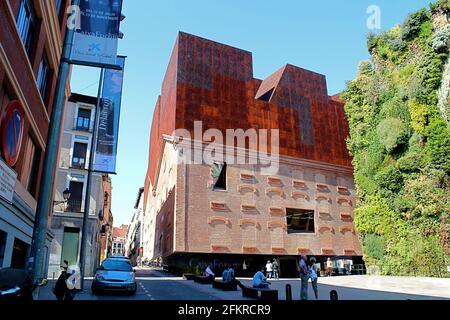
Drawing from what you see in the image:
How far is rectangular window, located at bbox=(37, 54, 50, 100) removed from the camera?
15.0 metres

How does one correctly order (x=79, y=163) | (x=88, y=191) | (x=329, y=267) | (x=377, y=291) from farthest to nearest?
(x=329, y=267) < (x=79, y=163) < (x=88, y=191) < (x=377, y=291)

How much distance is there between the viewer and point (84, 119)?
3097 cm

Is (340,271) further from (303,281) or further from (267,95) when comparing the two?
(303,281)

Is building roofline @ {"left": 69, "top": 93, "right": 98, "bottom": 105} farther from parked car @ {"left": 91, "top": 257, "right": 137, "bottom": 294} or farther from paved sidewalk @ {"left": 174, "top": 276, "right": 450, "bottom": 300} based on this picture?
parked car @ {"left": 91, "top": 257, "right": 137, "bottom": 294}

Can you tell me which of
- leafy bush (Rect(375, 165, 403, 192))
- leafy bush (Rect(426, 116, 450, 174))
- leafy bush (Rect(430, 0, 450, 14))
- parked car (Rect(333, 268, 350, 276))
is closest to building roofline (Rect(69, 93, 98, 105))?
leafy bush (Rect(375, 165, 403, 192))

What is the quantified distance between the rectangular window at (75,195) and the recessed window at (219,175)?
12436mm

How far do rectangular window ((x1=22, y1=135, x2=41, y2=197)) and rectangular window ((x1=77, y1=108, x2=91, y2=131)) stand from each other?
52.3ft

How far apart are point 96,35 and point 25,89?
14.4ft

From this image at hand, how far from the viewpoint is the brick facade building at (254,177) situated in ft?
114

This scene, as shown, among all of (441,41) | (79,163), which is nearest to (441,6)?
(441,41)

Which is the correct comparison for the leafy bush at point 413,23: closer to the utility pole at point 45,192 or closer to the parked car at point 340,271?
the parked car at point 340,271

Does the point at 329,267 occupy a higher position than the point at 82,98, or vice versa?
the point at 82,98

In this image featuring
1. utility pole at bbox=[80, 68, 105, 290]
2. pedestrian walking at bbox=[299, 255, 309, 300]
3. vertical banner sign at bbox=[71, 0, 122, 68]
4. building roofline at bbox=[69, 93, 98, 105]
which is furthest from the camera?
building roofline at bbox=[69, 93, 98, 105]
